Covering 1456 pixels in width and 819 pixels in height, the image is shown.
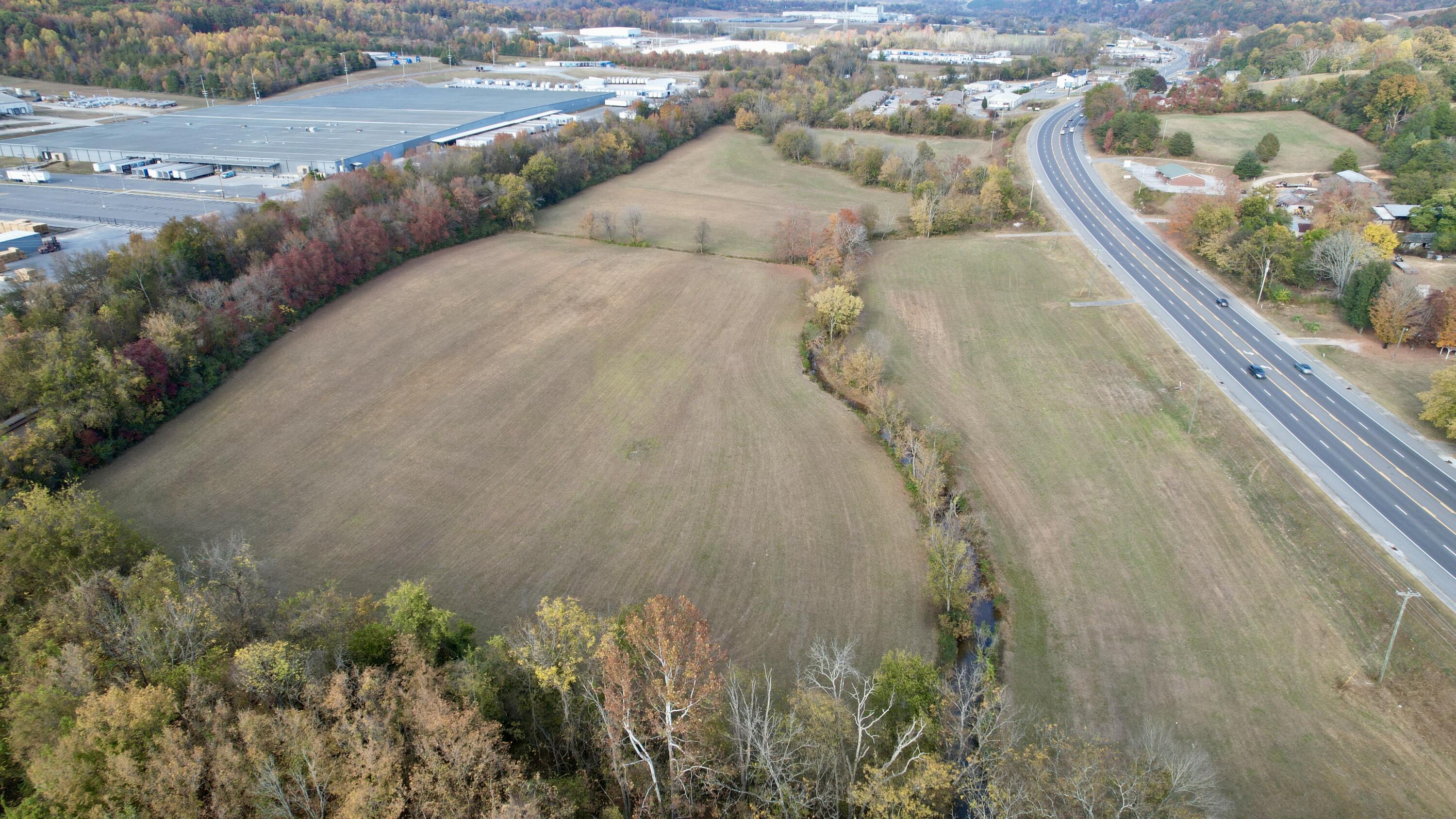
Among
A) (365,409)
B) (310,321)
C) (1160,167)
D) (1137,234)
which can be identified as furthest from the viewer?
(1160,167)

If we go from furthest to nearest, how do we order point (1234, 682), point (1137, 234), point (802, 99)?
1. point (802, 99)
2. point (1137, 234)
3. point (1234, 682)

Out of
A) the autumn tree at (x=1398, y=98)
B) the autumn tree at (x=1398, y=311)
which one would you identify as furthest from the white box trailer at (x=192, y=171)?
the autumn tree at (x=1398, y=98)

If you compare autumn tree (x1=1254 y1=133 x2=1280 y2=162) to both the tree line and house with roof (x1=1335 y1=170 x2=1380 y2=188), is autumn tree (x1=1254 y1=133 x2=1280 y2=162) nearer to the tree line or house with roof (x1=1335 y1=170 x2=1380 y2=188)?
house with roof (x1=1335 y1=170 x2=1380 y2=188)

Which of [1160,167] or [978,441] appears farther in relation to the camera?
[1160,167]

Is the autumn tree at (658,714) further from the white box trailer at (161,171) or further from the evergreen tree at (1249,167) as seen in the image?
the white box trailer at (161,171)

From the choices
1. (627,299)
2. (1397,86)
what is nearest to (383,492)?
(627,299)

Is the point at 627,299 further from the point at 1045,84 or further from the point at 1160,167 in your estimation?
the point at 1045,84
